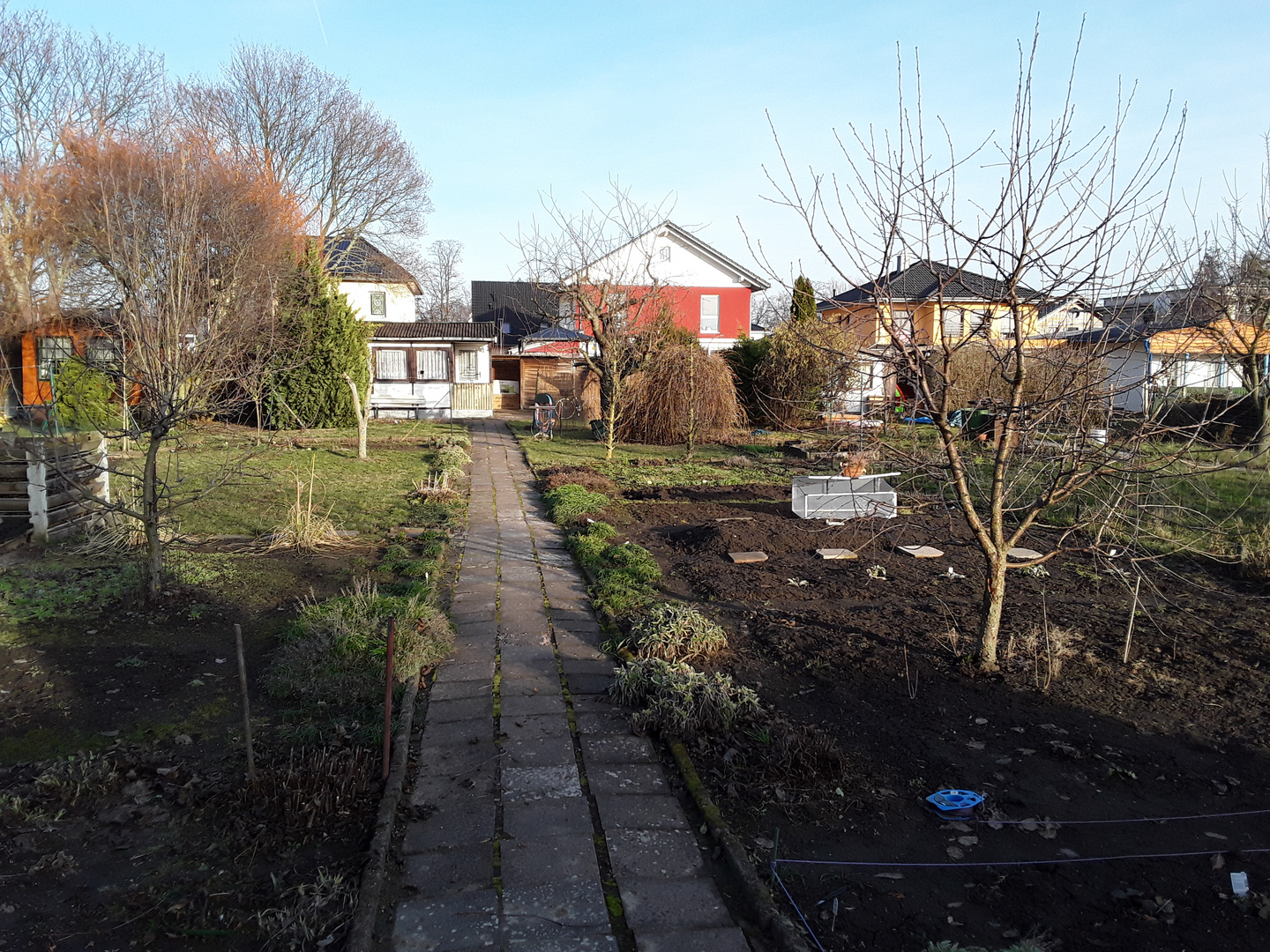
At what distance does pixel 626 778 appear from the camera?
3.86 meters

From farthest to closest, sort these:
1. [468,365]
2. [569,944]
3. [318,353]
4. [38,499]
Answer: [468,365] → [318,353] → [38,499] → [569,944]

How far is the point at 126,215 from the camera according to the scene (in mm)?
7055

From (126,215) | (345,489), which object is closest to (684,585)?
(126,215)

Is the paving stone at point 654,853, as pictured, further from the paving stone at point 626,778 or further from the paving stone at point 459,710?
the paving stone at point 459,710

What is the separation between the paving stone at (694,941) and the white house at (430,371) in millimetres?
24922

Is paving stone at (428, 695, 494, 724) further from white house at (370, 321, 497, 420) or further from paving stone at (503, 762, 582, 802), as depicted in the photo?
white house at (370, 321, 497, 420)

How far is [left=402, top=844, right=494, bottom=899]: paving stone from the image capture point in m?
3.02

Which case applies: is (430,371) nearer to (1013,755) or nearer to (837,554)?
(837,554)

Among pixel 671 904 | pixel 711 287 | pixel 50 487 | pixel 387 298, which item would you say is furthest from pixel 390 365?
pixel 671 904

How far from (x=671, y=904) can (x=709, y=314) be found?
106 ft

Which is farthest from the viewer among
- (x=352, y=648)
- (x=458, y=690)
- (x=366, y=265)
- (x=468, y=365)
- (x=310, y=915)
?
(x=366, y=265)

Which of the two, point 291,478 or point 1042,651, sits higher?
point 291,478

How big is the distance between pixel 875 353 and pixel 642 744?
8.24ft

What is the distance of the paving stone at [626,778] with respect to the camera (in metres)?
3.76
